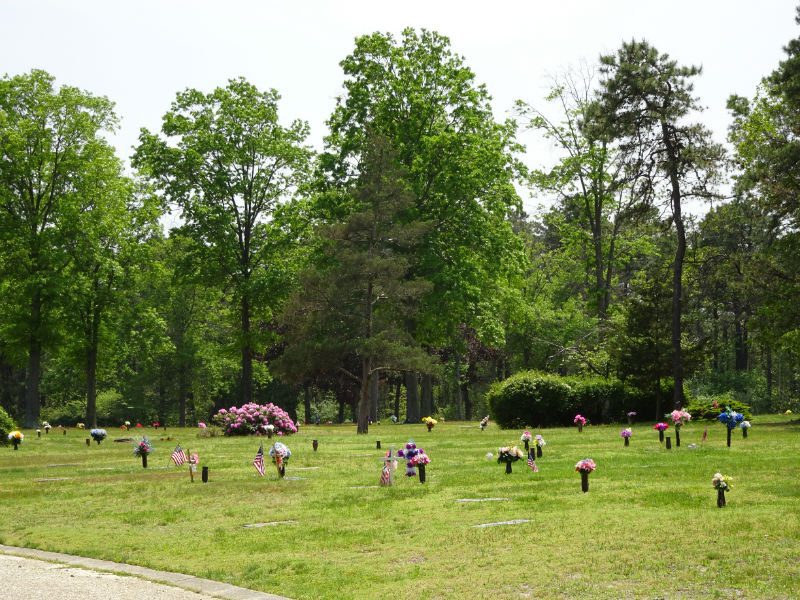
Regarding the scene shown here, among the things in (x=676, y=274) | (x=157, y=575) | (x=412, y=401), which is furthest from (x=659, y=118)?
(x=157, y=575)

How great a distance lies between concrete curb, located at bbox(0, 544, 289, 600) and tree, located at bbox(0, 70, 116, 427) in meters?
35.0

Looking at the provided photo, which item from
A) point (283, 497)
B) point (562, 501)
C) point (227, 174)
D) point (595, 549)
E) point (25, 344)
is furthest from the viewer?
point (227, 174)

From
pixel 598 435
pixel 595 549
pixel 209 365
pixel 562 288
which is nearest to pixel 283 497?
pixel 595 549

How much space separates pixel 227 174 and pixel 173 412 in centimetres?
3111

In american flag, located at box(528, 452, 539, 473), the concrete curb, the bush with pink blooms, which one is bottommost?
the concrete curb

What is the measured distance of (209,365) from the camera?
223 feet

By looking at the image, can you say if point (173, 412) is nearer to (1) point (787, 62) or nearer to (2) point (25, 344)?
(2) point (25, 344)

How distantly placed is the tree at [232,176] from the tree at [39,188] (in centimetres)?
307

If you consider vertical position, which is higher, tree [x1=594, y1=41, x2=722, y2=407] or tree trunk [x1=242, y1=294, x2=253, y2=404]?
tree [x1=594, y1=41, x2=722, y2=407]

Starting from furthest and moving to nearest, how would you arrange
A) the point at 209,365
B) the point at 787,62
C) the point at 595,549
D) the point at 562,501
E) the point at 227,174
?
the point at 209,365 → the point at 227,174 → the point at 787,62 → the point at 562,501 → the point at 595,549

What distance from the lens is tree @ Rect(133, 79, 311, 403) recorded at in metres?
50.2

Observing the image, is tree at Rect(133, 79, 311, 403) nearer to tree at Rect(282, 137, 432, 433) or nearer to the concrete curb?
tree at Rect(282, 137, 432, 433)

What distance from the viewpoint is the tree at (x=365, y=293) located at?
4059cm

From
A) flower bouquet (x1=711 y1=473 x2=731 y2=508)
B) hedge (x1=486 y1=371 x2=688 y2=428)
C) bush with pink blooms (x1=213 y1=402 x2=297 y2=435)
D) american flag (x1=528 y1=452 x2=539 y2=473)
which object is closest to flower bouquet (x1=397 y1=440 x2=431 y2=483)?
american flag (x1=528 y1=452 x2=539 y2=473)
